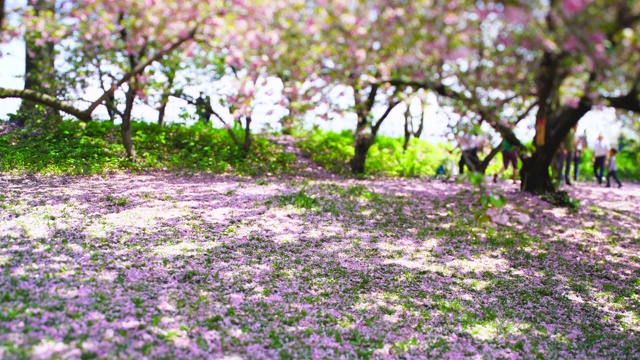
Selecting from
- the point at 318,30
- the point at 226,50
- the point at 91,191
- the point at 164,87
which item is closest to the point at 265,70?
the point at 226,50

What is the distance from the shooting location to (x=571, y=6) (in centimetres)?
→ 408

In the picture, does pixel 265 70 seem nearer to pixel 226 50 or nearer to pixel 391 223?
pixel 226 50

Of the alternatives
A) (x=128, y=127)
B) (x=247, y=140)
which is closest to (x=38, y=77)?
(x=128, y=127)

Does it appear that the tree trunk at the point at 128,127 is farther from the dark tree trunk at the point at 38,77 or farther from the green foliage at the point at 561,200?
the green foliage at the point at 561,200

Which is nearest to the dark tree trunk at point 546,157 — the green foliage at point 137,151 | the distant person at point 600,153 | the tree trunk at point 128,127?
the distant person at point 600,153

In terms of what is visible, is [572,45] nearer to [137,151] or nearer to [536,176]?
[536,176]

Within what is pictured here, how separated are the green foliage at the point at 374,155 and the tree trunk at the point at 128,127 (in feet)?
20.0

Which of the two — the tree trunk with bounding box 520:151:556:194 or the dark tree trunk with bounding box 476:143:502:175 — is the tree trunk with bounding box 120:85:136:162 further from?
the tree trunk with bounding box 520:151:556:194

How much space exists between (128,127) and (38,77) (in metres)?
2.85

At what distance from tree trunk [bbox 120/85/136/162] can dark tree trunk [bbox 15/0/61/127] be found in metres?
2.12

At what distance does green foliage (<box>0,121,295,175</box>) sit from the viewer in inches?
553

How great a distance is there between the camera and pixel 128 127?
14641 mm

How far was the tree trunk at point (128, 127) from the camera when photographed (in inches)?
556

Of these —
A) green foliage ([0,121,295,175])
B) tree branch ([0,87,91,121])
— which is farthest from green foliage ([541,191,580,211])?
tree branch ([0,87,91,121])
